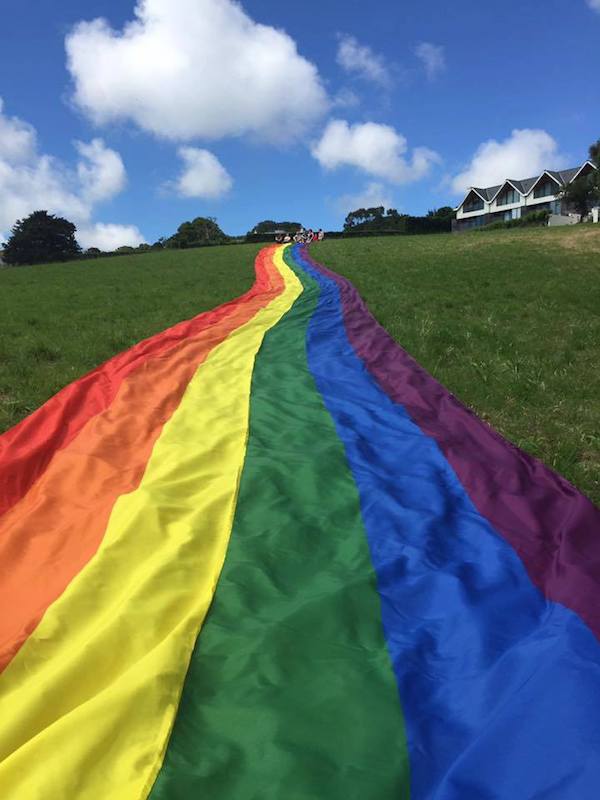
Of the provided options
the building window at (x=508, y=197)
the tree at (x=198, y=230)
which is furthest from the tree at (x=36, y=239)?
the building window at (x=508, y=197)

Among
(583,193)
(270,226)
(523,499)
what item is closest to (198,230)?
(270,226)

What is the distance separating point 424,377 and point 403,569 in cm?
245

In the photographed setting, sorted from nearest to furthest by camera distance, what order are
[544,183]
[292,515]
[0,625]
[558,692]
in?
[558,692] < [0,625] < [292,515] < [544,183]

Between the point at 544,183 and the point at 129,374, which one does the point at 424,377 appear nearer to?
the point at 129,374

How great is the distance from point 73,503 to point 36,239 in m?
51.5

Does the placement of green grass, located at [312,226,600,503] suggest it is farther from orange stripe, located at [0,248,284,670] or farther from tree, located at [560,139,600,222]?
tree, located at [560,139,600,222]

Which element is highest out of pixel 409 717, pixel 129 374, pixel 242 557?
pixel 129 374

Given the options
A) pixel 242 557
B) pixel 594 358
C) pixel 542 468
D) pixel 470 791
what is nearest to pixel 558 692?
pixel 470 791

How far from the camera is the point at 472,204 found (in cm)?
7050

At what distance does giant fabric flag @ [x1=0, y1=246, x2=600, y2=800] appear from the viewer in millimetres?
1327

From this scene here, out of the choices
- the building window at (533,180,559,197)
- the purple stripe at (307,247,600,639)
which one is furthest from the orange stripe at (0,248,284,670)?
the building window at (533,180,559,197)

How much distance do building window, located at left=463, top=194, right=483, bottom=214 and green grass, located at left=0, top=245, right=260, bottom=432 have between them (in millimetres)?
64286

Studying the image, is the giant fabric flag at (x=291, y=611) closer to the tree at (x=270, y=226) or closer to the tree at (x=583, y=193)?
the tree at (x=583, y=193)

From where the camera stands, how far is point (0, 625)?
69.8 inches
